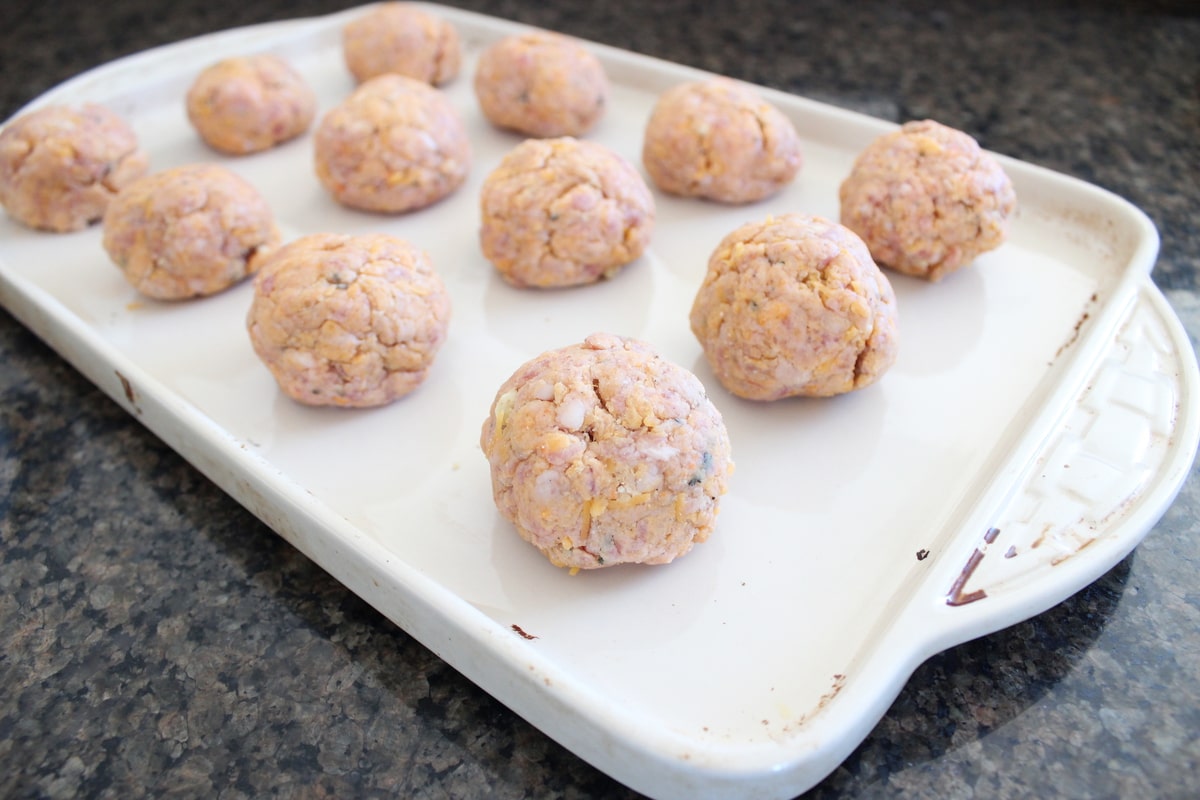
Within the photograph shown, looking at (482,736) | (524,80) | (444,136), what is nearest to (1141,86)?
(524,80)

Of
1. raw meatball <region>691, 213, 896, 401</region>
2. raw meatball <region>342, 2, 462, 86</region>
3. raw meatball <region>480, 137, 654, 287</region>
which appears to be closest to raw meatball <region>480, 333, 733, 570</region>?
raw meatball <region>691, 213, 896, 401</region>

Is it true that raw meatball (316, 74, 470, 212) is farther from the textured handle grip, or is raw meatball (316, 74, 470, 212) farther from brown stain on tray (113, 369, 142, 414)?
the textured handle grip

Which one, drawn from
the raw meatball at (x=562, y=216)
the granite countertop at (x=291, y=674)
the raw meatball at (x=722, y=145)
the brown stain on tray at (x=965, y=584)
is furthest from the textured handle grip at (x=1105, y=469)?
the raw meatball at (x=562, y=216)

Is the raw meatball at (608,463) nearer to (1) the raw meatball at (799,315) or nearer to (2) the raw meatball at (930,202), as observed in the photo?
(1) the raw meatball at (799,315)

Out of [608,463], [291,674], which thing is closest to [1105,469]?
[608,463]

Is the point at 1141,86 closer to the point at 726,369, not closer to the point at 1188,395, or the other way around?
the point at 1188,395
